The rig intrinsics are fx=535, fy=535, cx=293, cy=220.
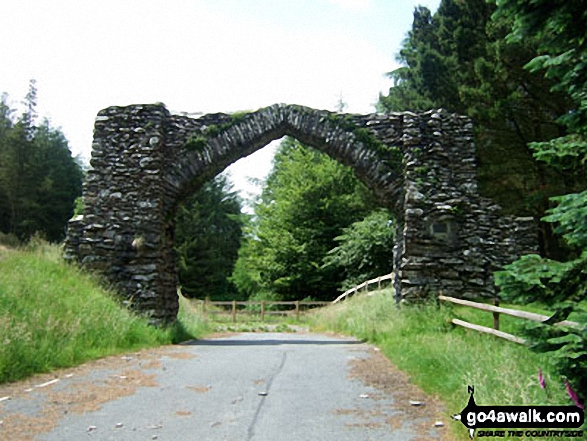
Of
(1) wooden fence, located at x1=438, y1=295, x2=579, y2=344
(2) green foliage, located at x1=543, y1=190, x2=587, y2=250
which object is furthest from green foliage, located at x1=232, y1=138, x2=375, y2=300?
(2) green foliage, located at x1=543, y1=190, x2=587, y2=250

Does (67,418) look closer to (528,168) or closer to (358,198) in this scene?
(528,168)

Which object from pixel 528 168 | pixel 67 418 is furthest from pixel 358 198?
pixel 67 418

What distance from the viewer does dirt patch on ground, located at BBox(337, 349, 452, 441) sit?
4.32m

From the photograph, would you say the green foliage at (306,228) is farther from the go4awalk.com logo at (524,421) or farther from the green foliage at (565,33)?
the green foliage at (565,33)

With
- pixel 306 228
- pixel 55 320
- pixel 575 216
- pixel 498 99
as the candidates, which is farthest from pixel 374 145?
pixel 306 228

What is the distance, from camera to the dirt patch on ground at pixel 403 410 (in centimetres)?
432

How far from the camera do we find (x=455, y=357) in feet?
20.1

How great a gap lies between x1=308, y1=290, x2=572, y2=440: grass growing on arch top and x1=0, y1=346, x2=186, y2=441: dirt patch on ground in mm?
3244

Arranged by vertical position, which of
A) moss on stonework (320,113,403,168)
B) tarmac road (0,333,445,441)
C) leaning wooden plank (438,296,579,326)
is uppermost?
moss on stonework (320,113,403,168)

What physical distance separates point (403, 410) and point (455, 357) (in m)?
1.48

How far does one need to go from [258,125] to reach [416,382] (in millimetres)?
7460

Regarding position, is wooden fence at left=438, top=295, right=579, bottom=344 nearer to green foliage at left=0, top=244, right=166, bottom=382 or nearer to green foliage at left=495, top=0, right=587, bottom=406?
green foliage at left=495, top=0, right=587, bottom=406

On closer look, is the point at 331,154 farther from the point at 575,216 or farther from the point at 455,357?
the point at 575,216

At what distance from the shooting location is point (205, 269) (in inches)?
1550
